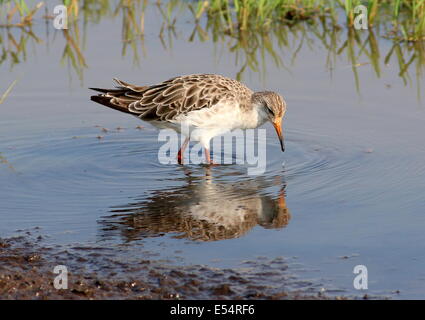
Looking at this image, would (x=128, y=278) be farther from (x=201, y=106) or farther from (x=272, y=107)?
(x=272, y=107)

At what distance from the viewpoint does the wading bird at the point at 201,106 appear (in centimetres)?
1115

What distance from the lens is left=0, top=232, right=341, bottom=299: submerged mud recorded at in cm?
705

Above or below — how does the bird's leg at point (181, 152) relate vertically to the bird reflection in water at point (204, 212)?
above

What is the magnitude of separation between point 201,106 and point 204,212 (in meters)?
2.32

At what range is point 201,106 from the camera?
36.5 feet

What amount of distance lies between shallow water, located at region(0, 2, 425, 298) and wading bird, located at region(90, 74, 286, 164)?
0.46m

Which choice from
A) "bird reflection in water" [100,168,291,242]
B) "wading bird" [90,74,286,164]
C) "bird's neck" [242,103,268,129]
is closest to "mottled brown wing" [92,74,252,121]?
"wading bird" [90,74,286,164]

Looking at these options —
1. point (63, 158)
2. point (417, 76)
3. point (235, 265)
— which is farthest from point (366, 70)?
point (235, 265)

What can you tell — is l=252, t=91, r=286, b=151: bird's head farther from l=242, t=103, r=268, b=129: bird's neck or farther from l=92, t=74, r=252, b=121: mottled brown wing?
l=92, t=74, r=252, b=121: mottled brown wing

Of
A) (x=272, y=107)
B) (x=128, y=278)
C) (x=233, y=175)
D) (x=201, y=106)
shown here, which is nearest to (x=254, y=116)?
(x=272, y=107)

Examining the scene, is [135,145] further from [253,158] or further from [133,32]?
[133,32]

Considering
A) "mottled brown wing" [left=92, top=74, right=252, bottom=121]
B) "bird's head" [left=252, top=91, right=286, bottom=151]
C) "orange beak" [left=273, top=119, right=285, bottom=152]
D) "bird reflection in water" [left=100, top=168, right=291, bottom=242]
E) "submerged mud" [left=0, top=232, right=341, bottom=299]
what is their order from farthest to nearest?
"mottled brown wing" [left=92, top=74, right=252, bottom=121] → "bird's head" [left=252, top=91, right=286, bottom=151] → "orange beak" [left=273, top=119, right=285, bottom=152] → "bird reflection in water" [left=100, top=168, right=291, bottom=242] → "submerged mud" [left=0, top=232, right=341, bottom=299]

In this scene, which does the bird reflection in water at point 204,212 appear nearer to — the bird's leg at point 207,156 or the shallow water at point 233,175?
the shallow water at point 233,175

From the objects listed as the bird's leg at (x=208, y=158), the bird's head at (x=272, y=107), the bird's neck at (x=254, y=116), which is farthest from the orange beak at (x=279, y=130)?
the bird's leg at (x=208, y=158)
